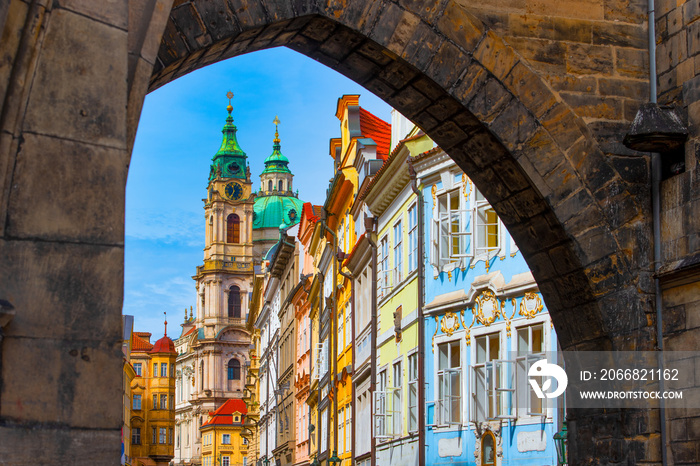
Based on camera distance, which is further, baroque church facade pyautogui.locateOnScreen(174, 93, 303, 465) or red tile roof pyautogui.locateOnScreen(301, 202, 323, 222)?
baroque church facade pyautogui.locateOnScreen(174, 93, 303, 465)

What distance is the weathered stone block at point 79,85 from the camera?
4277 mm

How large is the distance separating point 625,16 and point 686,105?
0.82m

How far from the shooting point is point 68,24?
4387 millimetres

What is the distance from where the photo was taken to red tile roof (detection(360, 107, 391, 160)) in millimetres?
28781

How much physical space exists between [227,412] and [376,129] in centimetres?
7424

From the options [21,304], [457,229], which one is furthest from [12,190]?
[457,229]

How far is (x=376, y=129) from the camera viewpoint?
29281 millimetres

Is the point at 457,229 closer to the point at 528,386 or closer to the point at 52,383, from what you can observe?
the point at 528,386

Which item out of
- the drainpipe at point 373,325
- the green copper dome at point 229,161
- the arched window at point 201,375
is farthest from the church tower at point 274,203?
the drainpipe at point 373,325

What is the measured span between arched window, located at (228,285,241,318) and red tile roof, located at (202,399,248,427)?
10.5 metres

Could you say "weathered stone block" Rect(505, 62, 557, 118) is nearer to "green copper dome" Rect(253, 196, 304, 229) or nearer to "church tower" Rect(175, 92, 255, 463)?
"church tower" Rect(175, 92, 255, 463)

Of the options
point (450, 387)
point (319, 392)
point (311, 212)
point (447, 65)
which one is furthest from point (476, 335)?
point (311, 212)

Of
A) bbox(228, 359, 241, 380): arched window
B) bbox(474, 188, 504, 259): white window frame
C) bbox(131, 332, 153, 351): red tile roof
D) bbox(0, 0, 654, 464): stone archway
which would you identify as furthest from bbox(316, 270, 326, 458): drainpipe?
bbox(228, 359, 241, 380): arched window

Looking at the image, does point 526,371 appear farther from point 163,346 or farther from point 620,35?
point 163,346
